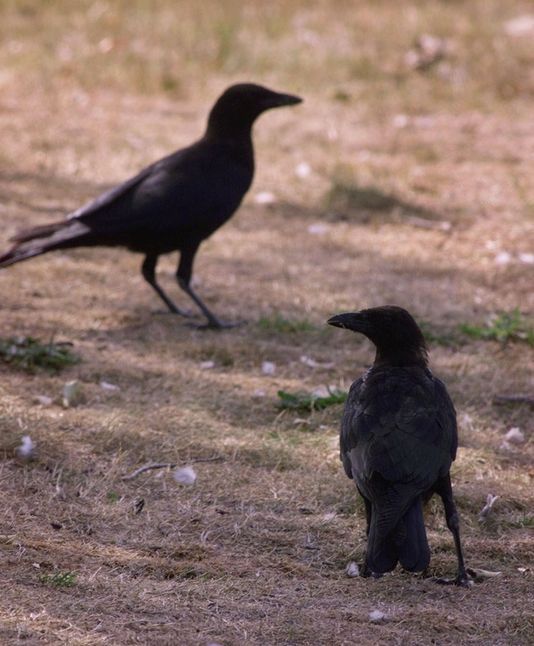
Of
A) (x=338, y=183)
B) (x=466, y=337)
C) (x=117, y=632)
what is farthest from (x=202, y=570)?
(x=338, y=183)

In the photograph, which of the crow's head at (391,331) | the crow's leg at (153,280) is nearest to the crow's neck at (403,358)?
the crow's head at (391,331)

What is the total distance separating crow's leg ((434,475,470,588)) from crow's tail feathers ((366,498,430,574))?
29cm

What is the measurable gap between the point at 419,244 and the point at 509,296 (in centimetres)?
104

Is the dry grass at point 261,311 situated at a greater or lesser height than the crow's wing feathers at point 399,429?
lesser

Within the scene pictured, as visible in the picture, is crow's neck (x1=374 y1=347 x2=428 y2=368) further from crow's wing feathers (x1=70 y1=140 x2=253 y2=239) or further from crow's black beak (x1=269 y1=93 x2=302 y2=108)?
crow's black beak (x1=269 y1=93 x2=302 y2=108)

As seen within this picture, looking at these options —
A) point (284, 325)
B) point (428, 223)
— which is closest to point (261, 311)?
point (284, 325)

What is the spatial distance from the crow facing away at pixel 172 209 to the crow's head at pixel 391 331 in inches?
87.7

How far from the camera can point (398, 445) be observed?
3.86 m

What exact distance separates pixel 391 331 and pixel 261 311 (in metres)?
2.52

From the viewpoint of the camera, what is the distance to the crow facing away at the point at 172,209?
6543 mm

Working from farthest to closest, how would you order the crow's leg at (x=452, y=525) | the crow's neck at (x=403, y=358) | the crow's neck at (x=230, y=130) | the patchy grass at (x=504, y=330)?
the crow's neck at (x=230, y=130) → the patchy grass at (x=504, y=330) → the crow's neck at (x=403, y=358) → the crow's leg at (x=452, y=525)

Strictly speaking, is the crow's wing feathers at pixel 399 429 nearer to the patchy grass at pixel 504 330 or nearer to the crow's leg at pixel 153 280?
the patchy grass at pixel 504 330

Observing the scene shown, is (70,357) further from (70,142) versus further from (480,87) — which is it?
(480,87)

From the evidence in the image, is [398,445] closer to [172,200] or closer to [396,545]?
[396,545]
